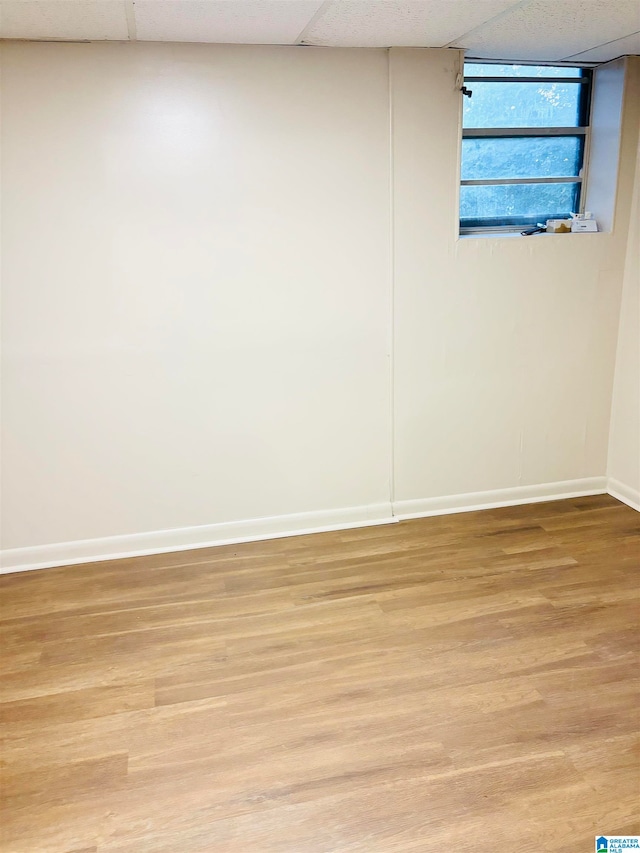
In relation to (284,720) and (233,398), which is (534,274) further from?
(284,720)

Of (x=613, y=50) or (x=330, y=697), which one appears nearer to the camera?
(x=330, y=697)

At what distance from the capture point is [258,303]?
329 centimetres

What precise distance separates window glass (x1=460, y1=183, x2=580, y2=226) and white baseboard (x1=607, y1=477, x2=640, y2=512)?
1.48 metres

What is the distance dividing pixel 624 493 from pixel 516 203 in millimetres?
1660

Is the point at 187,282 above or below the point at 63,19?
below

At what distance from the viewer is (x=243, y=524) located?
138 inches

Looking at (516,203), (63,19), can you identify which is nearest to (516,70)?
(516,203)

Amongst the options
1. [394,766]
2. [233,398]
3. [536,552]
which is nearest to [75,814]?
[394,766]

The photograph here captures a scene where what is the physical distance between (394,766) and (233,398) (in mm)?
1827

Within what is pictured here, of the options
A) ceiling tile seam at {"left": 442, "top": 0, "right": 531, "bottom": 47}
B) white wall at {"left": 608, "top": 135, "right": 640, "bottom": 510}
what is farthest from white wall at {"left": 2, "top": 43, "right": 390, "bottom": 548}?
white wall at {"left": 608, "top": 135, "right": 640, "bottom": 510}

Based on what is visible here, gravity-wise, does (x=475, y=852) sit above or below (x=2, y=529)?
below

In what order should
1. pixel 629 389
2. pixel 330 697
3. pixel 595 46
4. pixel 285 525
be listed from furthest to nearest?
1. pixel 629 389
2. pixel 285 525
3. pixel 595 46
4. pixel 330 697

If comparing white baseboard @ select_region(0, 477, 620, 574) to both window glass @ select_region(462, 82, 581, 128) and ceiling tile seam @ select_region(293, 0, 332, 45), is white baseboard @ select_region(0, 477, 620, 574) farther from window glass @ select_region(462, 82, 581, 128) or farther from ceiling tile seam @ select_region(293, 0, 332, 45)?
ceiling tile seam @ select_region(293, 0, 332, 45)

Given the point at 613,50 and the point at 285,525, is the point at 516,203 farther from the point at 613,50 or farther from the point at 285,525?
the point at 285,525
